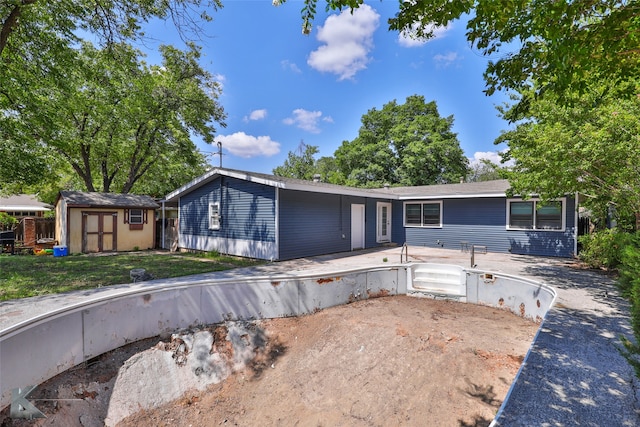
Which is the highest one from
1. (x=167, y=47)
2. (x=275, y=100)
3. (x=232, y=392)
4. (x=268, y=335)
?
(x=167, y=47)

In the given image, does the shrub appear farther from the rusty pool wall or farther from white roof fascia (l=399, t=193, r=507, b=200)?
white roof fascia (l=399, t=193, r=507, b=200)

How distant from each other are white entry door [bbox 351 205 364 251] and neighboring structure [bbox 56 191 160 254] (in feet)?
29.4

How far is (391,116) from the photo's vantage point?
28.7 meters

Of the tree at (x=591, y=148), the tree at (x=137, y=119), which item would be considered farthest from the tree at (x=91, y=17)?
the tree at (x=591, y=148)

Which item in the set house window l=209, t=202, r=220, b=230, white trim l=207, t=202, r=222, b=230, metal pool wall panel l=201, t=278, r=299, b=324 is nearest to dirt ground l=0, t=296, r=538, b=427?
metal pool wall panel l=201, t=278, r=299, b=324

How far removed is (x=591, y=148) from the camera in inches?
208

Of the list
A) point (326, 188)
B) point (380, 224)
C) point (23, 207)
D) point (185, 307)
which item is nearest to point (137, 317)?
point (185, 307)

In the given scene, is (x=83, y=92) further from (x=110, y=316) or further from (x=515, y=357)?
(x=515, y=357)

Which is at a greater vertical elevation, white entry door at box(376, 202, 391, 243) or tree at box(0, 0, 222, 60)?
tree at box(0, 0, 222, 60)

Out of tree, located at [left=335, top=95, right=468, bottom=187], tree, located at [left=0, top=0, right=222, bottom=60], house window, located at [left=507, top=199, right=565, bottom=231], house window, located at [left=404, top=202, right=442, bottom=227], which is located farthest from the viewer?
tree, located at [left=335, top=95, right=468, bottom=187]

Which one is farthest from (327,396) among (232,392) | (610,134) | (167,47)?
(167,47)

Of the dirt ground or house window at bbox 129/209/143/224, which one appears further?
house window at bbox 129/209/143/224

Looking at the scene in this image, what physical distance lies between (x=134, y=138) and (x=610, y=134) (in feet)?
69.2

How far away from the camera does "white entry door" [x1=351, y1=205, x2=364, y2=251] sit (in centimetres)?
1240
